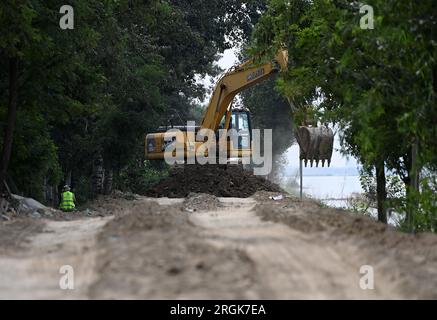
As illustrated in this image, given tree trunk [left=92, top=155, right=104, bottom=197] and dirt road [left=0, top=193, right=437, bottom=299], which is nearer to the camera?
dirt road [left=0, top=193, right=437, bottom=299]

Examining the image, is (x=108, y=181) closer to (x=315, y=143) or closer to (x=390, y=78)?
(x=315, y=143)

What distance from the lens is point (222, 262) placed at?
1013cm

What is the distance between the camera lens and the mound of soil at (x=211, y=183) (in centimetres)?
3669

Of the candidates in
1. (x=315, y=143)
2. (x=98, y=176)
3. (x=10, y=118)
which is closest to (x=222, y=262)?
(x=10, y=118)

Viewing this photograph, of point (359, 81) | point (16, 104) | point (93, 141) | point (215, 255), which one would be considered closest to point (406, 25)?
point (359, 81)

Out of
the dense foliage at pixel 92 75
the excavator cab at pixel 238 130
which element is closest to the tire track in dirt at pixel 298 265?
the dense foliage at pixel 92 75

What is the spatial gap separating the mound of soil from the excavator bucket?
9563mm

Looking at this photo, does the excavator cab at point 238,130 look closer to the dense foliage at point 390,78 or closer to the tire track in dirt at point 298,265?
the dense foliage at point 390,78

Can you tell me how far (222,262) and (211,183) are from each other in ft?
88.2

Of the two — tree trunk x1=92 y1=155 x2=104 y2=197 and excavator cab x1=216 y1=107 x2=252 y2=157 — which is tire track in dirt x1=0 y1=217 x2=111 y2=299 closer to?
excavator cab x1=216 y1=107 x2=252 y2=157

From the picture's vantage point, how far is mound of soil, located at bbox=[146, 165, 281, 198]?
36.7 meters

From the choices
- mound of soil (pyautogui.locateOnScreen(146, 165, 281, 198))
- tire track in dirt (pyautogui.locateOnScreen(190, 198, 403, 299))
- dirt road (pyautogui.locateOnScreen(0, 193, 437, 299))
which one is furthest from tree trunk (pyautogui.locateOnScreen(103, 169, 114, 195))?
tire track in dirt (pyautogui.locateOnScreen(190, 198, 403, 299))
